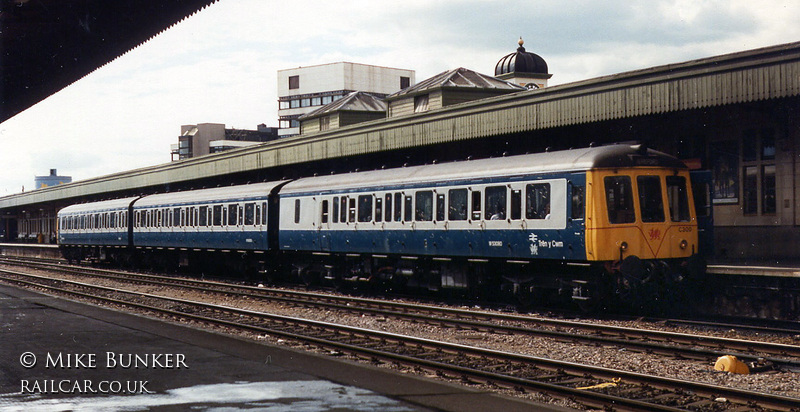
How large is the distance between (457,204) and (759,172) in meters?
7.00

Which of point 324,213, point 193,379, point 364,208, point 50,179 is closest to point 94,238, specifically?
point 324,213

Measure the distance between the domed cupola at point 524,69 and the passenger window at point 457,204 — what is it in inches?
1809

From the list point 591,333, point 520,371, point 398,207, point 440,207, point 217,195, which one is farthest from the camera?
point 217,195

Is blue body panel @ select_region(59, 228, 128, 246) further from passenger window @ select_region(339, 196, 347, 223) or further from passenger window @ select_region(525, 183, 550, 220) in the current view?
passenger window @ select_region(525, 183, 550, 220)

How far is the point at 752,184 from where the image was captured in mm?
20297

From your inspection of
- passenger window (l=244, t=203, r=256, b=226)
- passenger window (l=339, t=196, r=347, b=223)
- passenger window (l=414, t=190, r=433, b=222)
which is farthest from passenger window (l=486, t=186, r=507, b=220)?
passenger window (l=244, t=203, r=256, b=226)

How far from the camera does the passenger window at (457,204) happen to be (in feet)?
64.3

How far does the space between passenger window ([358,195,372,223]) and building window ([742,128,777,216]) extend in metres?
9.26

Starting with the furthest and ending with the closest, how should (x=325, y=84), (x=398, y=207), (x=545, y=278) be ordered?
(x=325, y=84), (x=398, y=207), (x=545, y=278)

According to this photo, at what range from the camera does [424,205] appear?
68.8 feet

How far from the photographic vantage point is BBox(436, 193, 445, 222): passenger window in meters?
20.3

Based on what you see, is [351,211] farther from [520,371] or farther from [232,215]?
[520,371]

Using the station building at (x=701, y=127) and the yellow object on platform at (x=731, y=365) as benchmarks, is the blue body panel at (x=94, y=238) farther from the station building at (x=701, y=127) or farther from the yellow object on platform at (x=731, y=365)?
the yellow object on platform at (x=731, y=365)

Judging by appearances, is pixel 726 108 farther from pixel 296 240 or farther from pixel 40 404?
pixel 40 404
